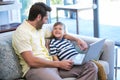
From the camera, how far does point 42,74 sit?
2.06 meters

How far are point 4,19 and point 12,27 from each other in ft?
4.22

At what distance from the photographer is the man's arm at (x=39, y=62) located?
6.94ft

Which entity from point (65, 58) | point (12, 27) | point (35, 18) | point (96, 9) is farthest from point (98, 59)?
point (96, 9)

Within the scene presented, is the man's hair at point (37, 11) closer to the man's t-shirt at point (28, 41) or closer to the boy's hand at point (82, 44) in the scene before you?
the man's t-shirt at point (28, 41)

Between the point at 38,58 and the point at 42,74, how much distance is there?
0.58ft

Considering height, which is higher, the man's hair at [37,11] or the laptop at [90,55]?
the man's hair at [37,11]

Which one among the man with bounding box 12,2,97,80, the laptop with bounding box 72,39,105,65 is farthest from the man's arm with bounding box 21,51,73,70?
the laptop with bounding box 72,39,105,65

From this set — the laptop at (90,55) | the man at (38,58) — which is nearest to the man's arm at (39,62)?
the man at (38,58)

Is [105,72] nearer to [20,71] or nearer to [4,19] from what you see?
[20,71]

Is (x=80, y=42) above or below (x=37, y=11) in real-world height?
below

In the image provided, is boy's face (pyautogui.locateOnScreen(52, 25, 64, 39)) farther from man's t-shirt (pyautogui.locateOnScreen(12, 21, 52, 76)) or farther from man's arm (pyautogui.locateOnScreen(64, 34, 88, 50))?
man's t-shirt (pyautogui.locateOnScreen(12, 21, 52, 76))

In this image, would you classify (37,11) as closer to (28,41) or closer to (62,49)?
(28,41)

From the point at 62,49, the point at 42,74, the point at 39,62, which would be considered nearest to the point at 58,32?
the point at 62,49

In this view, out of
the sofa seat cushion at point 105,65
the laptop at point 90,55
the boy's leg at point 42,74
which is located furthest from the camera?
the sofa seat cushion at point 105,65
